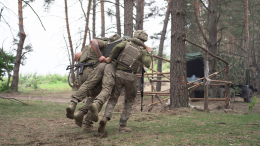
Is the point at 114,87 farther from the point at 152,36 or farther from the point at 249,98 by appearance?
the point at 152,36

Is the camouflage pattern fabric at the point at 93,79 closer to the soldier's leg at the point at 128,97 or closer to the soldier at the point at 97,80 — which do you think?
the soldier at the point at 97,80

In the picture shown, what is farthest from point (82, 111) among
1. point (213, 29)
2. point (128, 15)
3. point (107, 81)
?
point (213, 29)

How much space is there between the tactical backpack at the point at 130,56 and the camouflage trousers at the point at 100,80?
244 mm

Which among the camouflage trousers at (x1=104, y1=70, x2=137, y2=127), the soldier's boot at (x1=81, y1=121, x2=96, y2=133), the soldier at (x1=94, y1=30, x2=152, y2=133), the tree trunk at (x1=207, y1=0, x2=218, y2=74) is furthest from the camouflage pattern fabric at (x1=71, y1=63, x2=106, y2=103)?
the tree trunk at (x1=207, y1=0, x2=218, y2=74)

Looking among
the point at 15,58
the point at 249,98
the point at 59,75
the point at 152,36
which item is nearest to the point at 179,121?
the point at 249,98

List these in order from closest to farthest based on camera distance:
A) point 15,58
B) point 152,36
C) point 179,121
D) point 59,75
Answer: point 179,121, point 15,58, point 152,36, point 59,75

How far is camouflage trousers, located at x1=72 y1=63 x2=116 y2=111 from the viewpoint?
4.56 m

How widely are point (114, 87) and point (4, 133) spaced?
2215 millimetres

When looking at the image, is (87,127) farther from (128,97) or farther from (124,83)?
(124,83)

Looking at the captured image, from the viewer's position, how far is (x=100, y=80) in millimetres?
4883

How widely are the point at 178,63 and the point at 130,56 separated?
378cm

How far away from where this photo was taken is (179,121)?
6.19m

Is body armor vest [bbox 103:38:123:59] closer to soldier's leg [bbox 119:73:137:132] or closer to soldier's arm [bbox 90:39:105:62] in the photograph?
soldier's arm [bbox 90:39:105:62]

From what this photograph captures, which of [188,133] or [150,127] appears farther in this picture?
[150,127]
